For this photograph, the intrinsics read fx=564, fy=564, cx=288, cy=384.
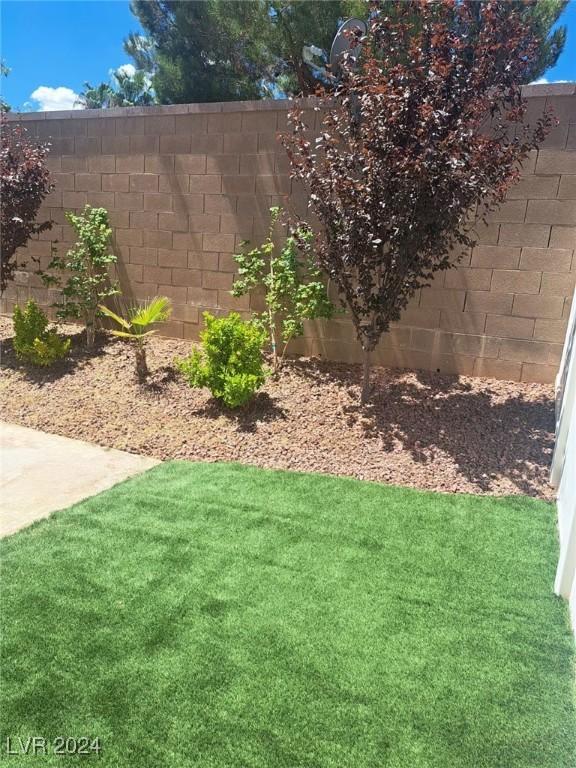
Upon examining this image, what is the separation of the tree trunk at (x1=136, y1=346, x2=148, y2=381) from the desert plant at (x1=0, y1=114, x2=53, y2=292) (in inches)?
87.5

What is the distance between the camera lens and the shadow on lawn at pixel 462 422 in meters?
4.11

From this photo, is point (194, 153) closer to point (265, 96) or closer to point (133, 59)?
point (265, 96)

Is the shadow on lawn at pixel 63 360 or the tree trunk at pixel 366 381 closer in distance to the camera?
the tree trunk at pixel 366 381

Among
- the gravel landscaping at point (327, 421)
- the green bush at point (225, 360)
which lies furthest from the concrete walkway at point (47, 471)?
the green bush at point (225, 360)

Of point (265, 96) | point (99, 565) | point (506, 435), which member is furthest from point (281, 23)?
point (99, 565)

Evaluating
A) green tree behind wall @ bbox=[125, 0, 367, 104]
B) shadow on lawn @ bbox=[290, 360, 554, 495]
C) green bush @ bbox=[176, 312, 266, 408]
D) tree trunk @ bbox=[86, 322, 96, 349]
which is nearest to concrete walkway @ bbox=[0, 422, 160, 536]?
green bush @ bbox=[176, 312, 266, 408]

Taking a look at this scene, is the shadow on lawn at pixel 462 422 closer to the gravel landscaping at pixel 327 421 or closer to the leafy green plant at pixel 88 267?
the gravel landscaping at pixel 327 421

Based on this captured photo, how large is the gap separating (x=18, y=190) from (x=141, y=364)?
2527 millimetres

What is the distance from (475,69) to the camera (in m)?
3.94

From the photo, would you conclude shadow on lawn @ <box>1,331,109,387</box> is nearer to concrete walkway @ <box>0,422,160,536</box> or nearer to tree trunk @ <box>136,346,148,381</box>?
tree trunk @ <box>136,346,148,381</box>

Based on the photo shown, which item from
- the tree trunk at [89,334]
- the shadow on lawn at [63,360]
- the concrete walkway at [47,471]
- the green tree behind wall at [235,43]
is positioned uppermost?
the green tree behind wall at [235,43]

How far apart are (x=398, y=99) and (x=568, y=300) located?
2354 mm

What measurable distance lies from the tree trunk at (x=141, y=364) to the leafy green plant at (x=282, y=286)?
119cm

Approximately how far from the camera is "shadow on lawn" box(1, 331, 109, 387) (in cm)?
613
